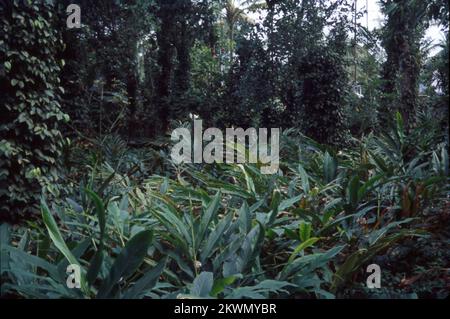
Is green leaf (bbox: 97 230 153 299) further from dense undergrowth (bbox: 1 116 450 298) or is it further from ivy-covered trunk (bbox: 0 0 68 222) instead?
ivy-covered trunk (bbox: 0 0 68 222)

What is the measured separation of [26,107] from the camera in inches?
149

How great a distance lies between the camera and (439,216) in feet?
10.00

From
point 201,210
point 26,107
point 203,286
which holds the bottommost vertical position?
point 203,286

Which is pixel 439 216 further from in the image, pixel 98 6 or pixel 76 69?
pixel 98 6

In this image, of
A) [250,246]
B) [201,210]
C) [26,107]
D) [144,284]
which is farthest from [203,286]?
[26,107]

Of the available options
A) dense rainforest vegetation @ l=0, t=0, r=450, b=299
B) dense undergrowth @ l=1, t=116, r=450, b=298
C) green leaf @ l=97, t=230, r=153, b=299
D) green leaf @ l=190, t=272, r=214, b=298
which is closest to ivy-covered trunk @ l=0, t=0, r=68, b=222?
dense rainforest vegetation @ l=0, t=0, r=450, b=299

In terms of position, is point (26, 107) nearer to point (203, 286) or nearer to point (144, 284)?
point (144, 284)

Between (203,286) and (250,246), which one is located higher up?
(250,246)

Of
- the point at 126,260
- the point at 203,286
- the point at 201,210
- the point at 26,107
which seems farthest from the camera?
the point at 26,107

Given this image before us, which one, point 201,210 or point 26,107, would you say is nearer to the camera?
point 201,210

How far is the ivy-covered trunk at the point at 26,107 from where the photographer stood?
3670mm

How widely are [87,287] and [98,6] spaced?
905cm

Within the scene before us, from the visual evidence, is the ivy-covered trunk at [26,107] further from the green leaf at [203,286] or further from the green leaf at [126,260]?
the green leaf at [203,286]
